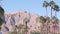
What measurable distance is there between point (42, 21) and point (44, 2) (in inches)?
341

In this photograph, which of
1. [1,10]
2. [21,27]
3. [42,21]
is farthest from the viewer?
[21,27]

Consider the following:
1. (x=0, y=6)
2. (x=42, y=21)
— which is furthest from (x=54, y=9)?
(x=0, y=6)

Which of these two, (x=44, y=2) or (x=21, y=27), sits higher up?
(x=44, y=2)

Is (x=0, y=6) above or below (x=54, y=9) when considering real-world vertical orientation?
above

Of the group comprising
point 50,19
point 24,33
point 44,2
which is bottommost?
point 24,33

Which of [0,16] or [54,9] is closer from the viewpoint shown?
[0,16]

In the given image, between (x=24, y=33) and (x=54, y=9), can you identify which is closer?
(x=54, y=9)

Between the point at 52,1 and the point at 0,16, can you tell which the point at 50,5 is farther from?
the point at 0,16

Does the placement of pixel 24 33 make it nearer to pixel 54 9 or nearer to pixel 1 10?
pixel 54 9

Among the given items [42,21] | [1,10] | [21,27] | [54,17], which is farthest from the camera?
[21,27]

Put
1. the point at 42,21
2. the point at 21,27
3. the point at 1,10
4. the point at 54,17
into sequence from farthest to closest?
the point at 21,27
the point at 54,17
the point at 42,21
the point at 1,10

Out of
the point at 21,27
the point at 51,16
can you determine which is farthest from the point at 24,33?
the point at 51,16

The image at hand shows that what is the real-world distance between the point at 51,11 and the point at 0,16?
3858 cm

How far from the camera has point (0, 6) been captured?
145 feet
